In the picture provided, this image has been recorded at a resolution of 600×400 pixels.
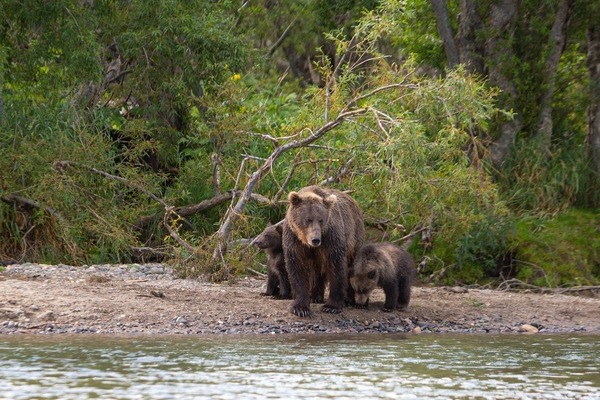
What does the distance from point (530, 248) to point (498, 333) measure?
382 centimetres

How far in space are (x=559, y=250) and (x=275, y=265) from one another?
16.2 ft

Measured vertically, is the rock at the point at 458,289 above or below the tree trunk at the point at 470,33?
below

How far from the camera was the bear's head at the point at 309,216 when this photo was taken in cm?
1005

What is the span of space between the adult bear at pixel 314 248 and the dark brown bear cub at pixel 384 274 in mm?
236

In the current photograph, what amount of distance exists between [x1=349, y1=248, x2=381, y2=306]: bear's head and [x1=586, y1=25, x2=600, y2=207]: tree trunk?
604cm

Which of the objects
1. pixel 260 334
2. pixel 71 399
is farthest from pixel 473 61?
pixel 71 399

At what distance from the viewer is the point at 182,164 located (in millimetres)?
16531

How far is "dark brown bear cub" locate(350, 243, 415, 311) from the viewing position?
1077 centimetres

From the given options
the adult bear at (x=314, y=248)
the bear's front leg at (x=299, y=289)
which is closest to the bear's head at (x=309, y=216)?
the adult bear at (x=314, y=248)

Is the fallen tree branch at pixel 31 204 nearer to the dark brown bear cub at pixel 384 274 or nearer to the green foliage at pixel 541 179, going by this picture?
the dark brown bear cub at pixel 384 274

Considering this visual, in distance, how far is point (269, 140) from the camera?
→ 14.8m

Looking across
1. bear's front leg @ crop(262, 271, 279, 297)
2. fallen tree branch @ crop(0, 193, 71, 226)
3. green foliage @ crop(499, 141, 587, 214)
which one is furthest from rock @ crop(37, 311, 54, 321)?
green foliage @ crop(499, 141, 587, 214)

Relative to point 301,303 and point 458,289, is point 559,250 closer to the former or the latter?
point 458,289

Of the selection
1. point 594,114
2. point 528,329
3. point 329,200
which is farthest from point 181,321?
point 594,114
